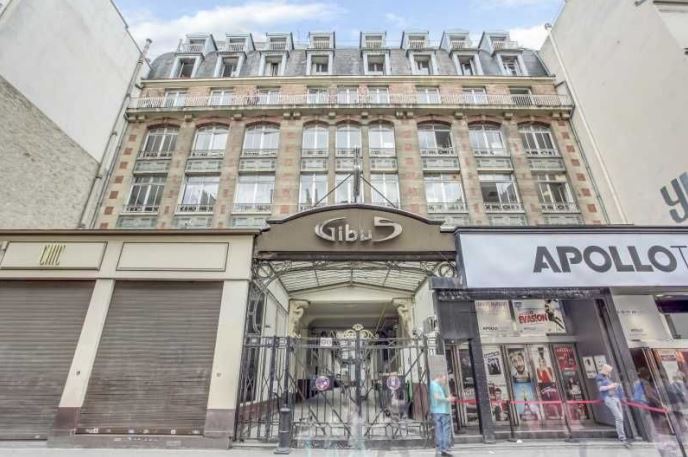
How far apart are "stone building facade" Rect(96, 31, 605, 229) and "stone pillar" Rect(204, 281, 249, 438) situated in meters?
6.86

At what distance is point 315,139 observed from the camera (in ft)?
58.9

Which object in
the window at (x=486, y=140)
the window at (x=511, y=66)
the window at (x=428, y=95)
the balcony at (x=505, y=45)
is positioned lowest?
the window at (x=486, y=140)

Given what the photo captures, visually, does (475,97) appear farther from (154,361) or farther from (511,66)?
(154,361)

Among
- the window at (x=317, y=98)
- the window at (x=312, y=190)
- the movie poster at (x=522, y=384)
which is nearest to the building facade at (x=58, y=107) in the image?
the window at (x=312, y=190)

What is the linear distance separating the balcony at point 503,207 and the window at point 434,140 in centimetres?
346

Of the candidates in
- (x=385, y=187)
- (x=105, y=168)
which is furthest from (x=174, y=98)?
(x=385, y=187)

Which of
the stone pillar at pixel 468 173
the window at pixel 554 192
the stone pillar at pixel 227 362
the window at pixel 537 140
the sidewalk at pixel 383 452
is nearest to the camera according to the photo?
the sidewalk at pixel 383 452

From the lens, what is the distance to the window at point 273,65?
70.4 ft

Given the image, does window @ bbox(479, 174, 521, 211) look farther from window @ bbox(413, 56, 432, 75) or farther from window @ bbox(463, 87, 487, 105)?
window @ bbox(413, 56, 432, 75)

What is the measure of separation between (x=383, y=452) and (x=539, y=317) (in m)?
7.40

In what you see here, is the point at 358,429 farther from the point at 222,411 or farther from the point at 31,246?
the point at 31,246

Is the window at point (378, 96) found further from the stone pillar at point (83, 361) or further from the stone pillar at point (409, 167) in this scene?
the stone pillar at point (83, 361)

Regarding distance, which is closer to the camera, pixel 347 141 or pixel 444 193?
pixel 444 193

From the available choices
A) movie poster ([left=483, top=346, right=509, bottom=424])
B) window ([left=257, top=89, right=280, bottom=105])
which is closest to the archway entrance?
movie poster ([left=483, top=346, right=509, bottom=424])
